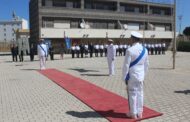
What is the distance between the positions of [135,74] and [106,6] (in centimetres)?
5125

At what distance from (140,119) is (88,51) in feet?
97.2

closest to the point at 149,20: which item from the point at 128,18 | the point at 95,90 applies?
the point at 128,18

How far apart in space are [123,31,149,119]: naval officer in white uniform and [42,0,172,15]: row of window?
143ft

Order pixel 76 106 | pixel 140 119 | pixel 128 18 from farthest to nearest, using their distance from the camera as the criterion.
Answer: pixel 128 18 < pixel 76 106 < pixel 140 119

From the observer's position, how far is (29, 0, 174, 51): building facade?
48812mm

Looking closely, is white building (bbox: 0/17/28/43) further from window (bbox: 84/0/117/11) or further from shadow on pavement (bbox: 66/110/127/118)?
shadow on pavement (bbox: 66/110/127/118)

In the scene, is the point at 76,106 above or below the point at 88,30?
below

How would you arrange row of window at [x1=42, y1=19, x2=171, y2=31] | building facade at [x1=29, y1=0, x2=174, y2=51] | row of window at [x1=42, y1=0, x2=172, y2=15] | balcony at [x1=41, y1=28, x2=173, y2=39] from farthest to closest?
1. row of window at [x1=42, y1=0, x2=172, y2=15]
2. row of window at [x1=42, y1=19, x2=171, y2=31]
3. building facade at [x1=29, y1=0, x2=174, y2=51]
4. balcony at [x1=41, y1=28, x2=173, y2=39]

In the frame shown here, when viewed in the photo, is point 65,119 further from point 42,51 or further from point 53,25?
point 53,25

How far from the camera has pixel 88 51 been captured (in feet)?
120

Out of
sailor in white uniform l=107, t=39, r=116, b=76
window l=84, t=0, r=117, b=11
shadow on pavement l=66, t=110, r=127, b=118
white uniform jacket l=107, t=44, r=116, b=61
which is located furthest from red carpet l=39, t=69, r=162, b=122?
window l=84, t=0, r=117, b=11

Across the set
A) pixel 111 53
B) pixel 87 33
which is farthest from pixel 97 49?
pixel 111 53

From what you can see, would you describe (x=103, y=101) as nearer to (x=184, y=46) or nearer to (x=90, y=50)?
(x=90, y=50)

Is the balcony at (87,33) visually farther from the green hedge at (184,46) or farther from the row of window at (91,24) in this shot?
the green hedge at (184,46)
